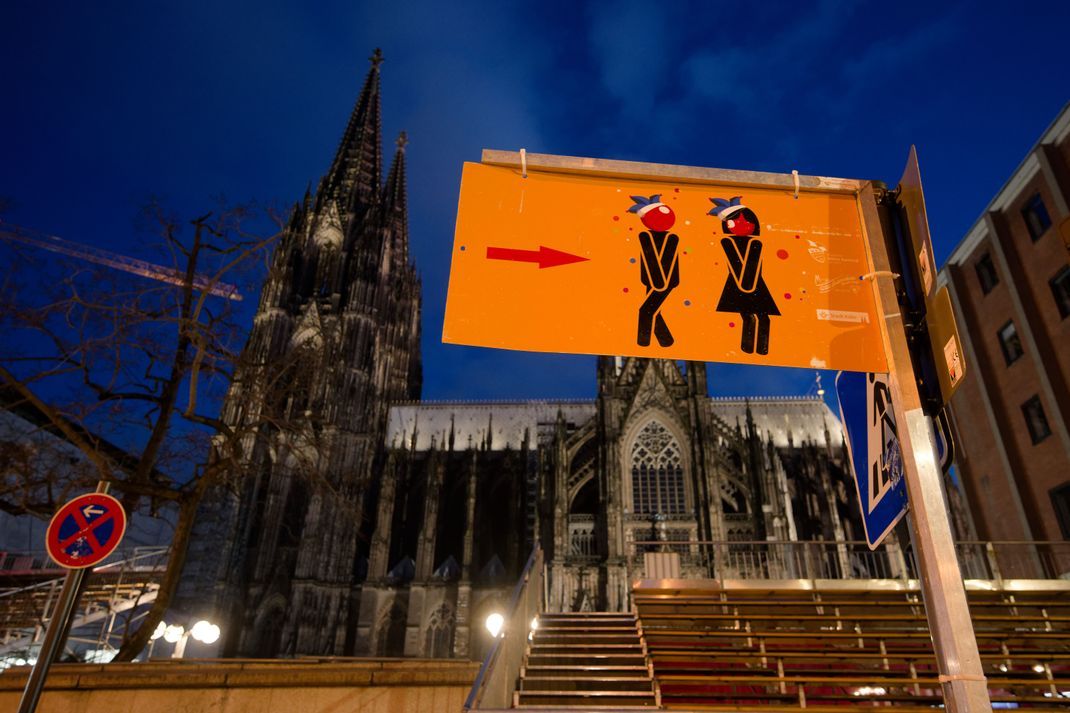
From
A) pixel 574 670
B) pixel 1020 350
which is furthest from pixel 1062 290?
pixel 574 670

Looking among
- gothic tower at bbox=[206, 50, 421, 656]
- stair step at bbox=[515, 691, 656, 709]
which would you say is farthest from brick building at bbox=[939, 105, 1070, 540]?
gothic tower at bbox=[206, 50, 421, 656]

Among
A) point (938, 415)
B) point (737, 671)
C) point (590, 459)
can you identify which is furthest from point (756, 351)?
point (590, 459)

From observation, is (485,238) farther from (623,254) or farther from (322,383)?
(322,383)

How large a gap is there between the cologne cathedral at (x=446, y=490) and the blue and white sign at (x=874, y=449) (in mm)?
21904

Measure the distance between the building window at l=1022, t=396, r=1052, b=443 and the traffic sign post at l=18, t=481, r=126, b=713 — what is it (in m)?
22.2

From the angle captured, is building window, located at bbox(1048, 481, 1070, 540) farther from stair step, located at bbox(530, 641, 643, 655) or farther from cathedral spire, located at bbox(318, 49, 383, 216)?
cathedral spire, located at bbox(318, 49, 383, 216)

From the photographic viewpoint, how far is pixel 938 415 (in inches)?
110

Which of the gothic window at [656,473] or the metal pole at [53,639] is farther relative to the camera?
the gothic window at [656,473]

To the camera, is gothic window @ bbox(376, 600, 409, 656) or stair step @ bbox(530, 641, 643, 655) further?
gothic window @ bbox(376, 600, 409, 656)

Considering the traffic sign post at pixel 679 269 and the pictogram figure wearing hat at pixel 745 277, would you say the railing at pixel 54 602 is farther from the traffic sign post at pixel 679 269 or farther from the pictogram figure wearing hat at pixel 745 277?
the pictogram figure wearing hat at pixel 745 277

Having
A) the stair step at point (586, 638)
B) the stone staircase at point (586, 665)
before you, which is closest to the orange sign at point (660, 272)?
the stone staircase at point (586, 665)

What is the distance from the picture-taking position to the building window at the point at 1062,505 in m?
17.8

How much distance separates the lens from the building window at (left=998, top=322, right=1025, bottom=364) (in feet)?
66.0

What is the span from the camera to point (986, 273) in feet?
70.7
